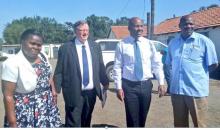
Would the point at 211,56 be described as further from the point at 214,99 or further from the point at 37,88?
the point at 214,99

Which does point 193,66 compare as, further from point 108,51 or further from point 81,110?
point 108,51

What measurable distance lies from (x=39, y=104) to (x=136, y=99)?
1533mm

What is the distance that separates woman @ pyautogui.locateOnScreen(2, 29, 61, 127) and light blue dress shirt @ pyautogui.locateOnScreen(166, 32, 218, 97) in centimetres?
170

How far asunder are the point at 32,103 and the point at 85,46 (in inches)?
53.0

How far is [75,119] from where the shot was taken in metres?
4.88

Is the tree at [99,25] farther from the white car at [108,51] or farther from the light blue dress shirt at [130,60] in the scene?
the light blue dress shirt at [130,60]

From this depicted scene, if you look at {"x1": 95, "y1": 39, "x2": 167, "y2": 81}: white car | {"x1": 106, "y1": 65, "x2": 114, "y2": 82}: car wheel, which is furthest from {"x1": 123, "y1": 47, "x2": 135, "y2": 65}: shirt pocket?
{"x1": 95, "y1": 39, "x2": 167, "y2": 81}: white car

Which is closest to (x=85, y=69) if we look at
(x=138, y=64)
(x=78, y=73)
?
(x=78, y=73)

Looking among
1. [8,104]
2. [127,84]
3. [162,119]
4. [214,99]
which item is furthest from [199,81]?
[214,99]

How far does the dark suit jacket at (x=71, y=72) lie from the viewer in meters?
4.82

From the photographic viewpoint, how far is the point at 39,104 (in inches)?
154

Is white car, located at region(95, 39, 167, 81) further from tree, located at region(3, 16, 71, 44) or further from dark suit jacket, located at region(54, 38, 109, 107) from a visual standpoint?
tree, located at region(3, 16, 71, 44)

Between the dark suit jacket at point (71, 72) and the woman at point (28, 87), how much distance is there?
749 mm

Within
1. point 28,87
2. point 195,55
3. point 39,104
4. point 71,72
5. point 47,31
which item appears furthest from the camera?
point 47,31
